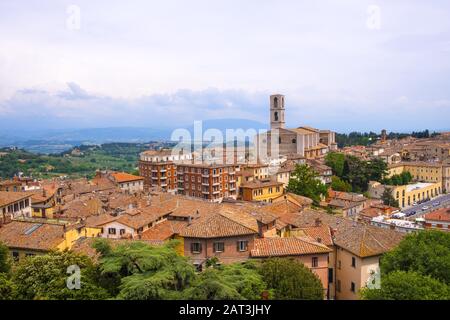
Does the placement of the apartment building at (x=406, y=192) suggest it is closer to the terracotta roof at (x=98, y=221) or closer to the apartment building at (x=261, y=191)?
the apartment building at (x=261, y=191)

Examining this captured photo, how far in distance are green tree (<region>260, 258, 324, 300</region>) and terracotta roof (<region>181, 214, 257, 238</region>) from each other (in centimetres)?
305

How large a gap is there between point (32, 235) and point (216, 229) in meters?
11.5

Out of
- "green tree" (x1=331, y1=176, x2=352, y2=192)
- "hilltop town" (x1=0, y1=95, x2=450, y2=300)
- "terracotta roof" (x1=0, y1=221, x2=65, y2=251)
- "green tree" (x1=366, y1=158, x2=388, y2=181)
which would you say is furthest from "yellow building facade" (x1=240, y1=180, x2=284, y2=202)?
"terracotta roof" (x1=0, y1=221, x2=65, y2=251)

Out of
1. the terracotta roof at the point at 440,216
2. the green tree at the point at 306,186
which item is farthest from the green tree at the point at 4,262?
the green tree at the point at 306,186

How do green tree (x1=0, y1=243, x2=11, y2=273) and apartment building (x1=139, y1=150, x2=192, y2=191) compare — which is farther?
apartment building (x1=139, y1=150, x2=192, y2=191)

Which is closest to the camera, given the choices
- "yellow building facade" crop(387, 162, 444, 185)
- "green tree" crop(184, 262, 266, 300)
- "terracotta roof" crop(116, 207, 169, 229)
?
"green tree" crop(184, 262, 266, 300)

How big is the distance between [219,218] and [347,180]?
50571 mm

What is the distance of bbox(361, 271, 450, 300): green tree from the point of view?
51.8 ft

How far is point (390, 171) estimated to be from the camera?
250 feet

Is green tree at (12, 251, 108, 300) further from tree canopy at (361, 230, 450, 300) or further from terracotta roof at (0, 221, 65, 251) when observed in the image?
tree canopy at (361, 230, 450, 300)

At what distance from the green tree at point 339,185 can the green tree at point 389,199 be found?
483 cm

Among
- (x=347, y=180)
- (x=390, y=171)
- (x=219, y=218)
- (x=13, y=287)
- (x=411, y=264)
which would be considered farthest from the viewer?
(x=390, y=171)
